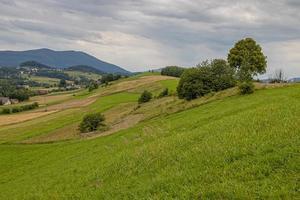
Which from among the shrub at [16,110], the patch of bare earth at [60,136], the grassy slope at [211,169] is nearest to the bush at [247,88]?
the grassy slope at [211,169]

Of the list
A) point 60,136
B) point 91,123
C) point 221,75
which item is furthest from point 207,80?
point 60,136

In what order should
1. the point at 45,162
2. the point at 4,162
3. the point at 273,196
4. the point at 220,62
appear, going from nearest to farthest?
the point at 273,196 < the point at 45,162 < the point at 4,162 < the point at 220,62

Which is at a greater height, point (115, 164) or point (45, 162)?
point (115, 164)

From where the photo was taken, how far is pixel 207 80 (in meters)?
77.2

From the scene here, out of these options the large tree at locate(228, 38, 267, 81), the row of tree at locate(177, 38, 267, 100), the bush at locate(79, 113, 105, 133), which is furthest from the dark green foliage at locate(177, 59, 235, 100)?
the bush at locate(79, 113, 105, 133)

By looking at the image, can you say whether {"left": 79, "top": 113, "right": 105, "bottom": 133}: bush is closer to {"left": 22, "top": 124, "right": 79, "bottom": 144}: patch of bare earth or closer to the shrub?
{"left": 22, "top": 124, "right": 79, "bottom": 144}: patch of bare earth

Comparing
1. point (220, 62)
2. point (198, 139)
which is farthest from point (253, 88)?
point (198, 139)

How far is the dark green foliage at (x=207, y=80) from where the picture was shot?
76.5m

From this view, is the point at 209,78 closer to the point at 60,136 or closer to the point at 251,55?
the point at 251,55

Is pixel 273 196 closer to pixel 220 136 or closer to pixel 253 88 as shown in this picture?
pixel 220 136

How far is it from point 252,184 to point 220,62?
65.8 metres

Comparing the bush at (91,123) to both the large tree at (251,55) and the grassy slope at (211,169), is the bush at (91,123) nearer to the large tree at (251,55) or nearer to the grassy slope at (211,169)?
the large tree at (251,55)

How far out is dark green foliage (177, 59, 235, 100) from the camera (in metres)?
76.5

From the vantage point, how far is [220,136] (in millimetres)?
23047
